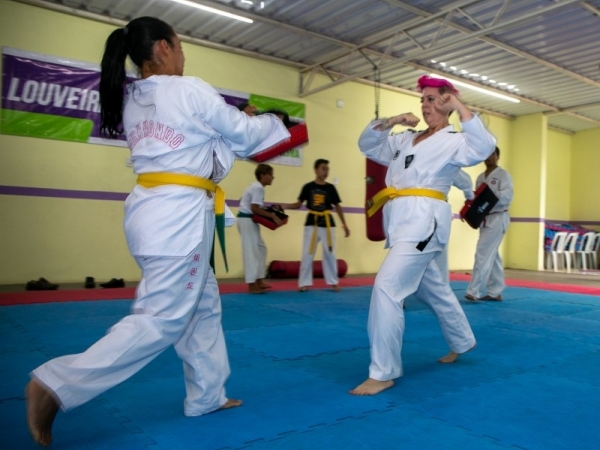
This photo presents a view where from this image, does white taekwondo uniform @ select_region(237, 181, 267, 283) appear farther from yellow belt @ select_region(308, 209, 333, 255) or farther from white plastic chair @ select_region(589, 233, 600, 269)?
white plastic chair @ select_region(589, 233, 600, 269)

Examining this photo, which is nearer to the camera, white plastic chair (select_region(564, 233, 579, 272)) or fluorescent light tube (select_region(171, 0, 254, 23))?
fluorescent light tube (select_region(171, 0, 254, 23))

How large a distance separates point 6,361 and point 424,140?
283 cm

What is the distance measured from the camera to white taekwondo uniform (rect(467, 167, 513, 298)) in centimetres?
652

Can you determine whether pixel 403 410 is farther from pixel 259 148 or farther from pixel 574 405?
pixel 259 148

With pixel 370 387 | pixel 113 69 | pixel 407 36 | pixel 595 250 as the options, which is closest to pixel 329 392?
pixel 370 387

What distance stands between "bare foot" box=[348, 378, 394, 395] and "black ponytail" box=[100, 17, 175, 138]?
1.85 m

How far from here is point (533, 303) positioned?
6559 millimetres

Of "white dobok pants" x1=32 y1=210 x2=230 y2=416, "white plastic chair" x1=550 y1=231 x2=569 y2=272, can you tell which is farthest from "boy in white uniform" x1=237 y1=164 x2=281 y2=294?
"white plastic chair" x1=550 y1=231 x2=569 y2=272

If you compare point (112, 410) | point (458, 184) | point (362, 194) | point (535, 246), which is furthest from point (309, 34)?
point (535, 246)

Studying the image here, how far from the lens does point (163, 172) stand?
2.10 meters

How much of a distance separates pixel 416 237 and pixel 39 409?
6.58 feet

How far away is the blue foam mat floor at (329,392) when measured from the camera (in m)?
2.13

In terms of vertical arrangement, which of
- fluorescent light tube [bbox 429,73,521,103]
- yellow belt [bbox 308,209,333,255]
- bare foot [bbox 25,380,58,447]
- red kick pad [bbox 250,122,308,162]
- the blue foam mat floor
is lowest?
the blue foam mat floor

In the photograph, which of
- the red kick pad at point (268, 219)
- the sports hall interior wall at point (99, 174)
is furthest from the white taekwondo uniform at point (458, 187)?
the sports hall interior wall at point (99, 174)
